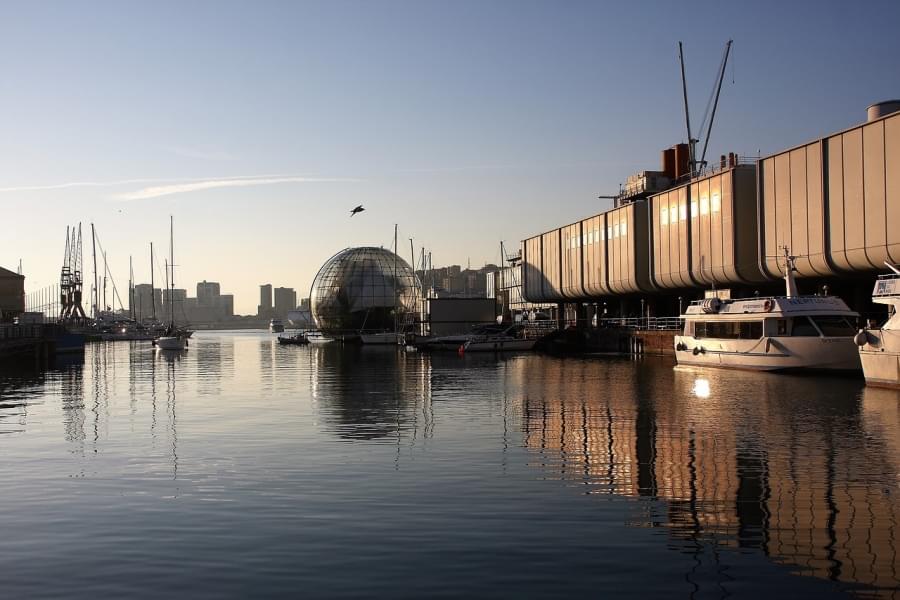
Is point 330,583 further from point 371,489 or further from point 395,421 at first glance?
point 395,421

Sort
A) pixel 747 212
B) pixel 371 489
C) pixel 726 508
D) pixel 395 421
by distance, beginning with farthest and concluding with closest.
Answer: pixel 747 212 < pixel 395 421 < pixel 371 489 < pixel 726 508

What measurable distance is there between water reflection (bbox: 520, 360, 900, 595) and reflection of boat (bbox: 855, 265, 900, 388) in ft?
4.96

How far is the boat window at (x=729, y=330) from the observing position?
65188 millimetres

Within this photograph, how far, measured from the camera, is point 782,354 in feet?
201

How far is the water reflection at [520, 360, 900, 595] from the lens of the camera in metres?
17.1

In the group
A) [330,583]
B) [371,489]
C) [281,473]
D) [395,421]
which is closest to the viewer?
[330,583]

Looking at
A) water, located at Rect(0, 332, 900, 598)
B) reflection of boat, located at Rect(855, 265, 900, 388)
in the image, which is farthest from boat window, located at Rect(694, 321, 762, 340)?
water, located at Rect(0, 332, 900, 598)

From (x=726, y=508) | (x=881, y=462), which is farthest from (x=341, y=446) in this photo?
(x=881, y=462)

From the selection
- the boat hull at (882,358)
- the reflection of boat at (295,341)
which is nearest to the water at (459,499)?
the boat hull at (882,358)

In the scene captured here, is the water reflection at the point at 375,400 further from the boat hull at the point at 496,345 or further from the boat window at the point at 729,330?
the boat hull at the point at 496,345

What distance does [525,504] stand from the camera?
2067 cm

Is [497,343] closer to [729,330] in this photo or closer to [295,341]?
[729,330]

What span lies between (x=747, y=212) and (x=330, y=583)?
74.6 meters

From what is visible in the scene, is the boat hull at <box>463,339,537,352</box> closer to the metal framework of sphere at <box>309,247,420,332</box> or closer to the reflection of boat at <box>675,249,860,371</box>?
the reflection of boat at <box>675,249,860,371</box>
